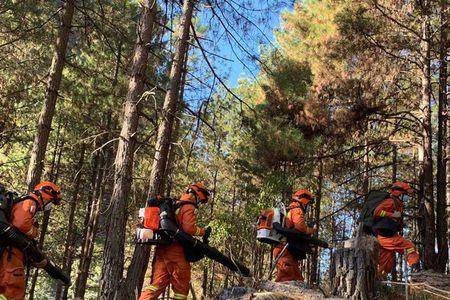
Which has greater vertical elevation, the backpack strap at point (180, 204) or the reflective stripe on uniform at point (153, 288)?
the backpack strap at point (180, 204)

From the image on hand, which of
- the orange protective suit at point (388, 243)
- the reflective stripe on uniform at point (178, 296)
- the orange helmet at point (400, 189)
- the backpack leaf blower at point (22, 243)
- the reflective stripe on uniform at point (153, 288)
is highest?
the orange helmet at point (400, 189)

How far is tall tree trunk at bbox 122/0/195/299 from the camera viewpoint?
27.2ft

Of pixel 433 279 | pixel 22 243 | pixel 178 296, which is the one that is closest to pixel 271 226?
pixel 178 296

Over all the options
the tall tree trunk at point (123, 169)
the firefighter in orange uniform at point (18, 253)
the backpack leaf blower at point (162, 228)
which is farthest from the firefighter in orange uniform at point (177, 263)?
the firefighter in orange uniform at point (18, 253)

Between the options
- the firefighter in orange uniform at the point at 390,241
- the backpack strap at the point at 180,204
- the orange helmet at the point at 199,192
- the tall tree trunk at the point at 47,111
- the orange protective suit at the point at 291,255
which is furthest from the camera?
the tall tree trunk at the point at 47,111

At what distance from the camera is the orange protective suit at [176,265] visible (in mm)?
6785

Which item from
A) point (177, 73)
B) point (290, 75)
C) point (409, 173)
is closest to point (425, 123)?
point (290, 75)

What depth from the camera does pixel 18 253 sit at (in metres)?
6.95

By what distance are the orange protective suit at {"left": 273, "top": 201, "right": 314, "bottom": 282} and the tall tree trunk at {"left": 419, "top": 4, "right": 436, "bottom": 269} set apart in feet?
13.0

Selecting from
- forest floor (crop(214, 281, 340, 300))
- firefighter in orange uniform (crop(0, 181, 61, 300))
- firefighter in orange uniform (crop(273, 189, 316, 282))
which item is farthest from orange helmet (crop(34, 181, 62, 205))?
firefighter in orange uniform (crop(273, 189, 316, 282))

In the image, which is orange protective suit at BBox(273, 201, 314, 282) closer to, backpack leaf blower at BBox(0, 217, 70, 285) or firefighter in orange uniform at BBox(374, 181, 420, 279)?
firefighter in orange uniform at BBox(374, 181, 420, 279)

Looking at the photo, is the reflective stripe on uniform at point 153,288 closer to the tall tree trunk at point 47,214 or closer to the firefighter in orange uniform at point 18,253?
the firefighter in orange uniform at point 18,253

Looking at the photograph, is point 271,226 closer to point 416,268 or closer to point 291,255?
point 291,255

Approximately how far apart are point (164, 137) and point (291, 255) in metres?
3.27
